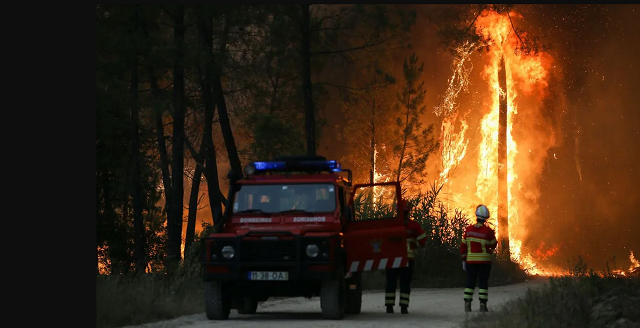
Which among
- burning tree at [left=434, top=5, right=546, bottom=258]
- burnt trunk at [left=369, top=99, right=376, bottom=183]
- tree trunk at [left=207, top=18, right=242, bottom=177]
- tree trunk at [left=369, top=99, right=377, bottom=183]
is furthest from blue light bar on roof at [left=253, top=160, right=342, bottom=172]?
burnt trunk at [left=369, top=99, right=376, bottom=183]

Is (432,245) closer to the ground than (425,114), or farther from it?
closer to the ground

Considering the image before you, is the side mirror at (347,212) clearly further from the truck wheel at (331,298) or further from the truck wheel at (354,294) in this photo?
the truck wheel at (354,294)

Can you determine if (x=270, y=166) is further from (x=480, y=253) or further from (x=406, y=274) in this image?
(x=480, y=253)

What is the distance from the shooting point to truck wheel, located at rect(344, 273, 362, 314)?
1862 cm

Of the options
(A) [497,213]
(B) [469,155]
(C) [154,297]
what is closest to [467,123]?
(B) [469,155]

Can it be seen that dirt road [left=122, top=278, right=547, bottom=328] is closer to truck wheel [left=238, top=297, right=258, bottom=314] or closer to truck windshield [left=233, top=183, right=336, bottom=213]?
truck wheel [left=238, top=297, right=258, bottom=314]

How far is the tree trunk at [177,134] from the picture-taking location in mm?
29625

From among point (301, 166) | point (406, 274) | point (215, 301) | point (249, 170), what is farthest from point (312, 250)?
point (406, 274)

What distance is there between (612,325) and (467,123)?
1421 inches

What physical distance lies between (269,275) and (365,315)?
261cm

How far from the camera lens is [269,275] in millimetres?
16844

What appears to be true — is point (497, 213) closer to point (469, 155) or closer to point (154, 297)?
point (469, 155)

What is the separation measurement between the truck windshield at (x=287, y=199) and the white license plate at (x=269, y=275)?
5.08 ft

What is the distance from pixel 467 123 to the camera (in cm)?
4956
